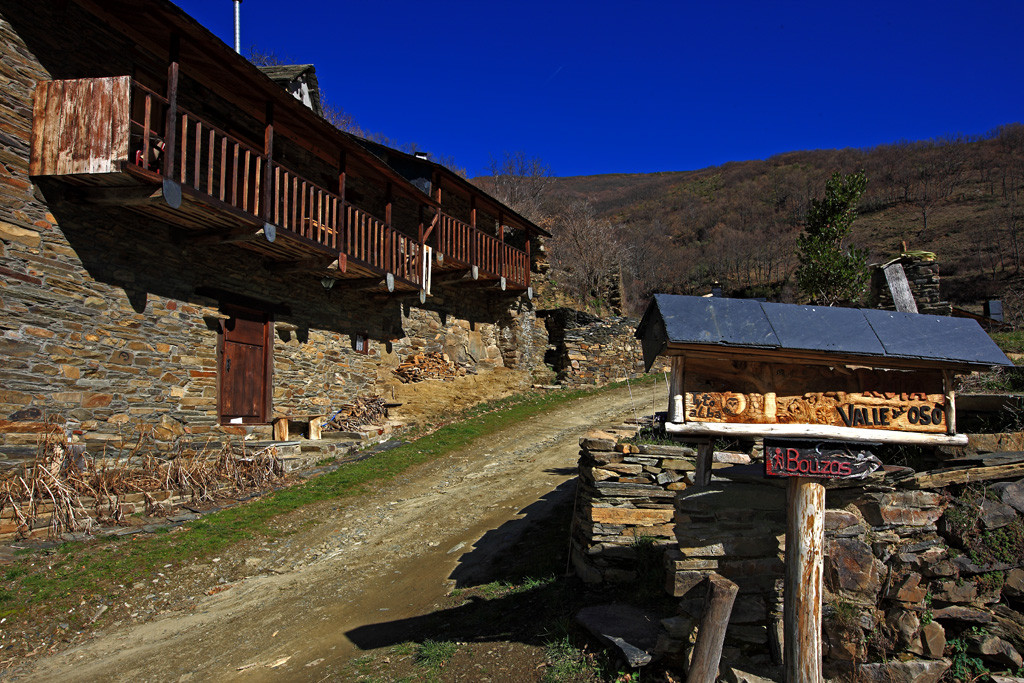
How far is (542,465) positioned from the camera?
11.0 metres

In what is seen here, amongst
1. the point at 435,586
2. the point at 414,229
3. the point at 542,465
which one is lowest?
the point at 435,586

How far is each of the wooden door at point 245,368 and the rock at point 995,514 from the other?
10958 mm

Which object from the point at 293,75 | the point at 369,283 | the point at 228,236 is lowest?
the point at 369,283

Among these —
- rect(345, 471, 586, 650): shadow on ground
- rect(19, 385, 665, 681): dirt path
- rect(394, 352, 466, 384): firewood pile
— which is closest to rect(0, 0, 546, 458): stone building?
A: rect(394, 352, 466, 384): firewood pile

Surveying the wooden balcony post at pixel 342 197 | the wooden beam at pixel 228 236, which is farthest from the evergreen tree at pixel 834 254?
the wooden beam at pixel 228 236

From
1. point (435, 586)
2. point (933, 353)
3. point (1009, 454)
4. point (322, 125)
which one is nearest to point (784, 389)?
point (933, 353)

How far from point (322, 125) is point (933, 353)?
35.7 ft

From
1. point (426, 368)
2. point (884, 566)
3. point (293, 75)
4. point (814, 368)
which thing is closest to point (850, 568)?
point (884, 566)

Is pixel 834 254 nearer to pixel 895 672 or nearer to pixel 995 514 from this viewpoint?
pixel 995 514

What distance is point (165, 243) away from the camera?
966cm

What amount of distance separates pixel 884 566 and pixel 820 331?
7.79ft

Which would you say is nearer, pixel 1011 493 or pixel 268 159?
pixel 1011 493

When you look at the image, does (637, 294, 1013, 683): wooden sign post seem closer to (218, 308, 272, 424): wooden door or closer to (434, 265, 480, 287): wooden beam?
(218, 308, 272, 424): wooden door

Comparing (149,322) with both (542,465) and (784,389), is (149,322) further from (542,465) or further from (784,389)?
(784,389)
